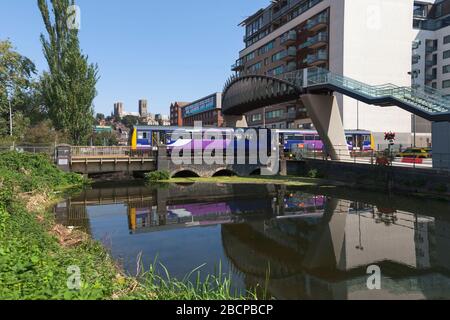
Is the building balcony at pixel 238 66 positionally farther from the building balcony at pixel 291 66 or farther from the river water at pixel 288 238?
the river water at pixel 288 238

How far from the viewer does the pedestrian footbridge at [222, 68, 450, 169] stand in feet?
96.3

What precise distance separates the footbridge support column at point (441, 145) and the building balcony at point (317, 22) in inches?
1795

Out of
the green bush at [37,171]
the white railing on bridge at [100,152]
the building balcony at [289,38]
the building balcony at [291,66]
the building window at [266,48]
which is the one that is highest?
the building window at [266,48]

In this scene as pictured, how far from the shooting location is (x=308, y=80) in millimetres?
Answer: 38406

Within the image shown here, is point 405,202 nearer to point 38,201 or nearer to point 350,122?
point 38,201

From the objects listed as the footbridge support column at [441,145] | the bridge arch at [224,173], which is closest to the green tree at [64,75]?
the bridge arch at [224,173]

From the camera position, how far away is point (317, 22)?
69.9 meters

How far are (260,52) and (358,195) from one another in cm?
7019

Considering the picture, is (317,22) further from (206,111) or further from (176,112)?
(176,112)

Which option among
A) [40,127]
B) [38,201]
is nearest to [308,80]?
[38,201]

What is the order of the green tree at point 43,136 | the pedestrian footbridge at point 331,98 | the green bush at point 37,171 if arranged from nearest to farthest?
the green bush at point 37,171
the pedestrian footbridge at point 331,98
the green tree at point 43,136

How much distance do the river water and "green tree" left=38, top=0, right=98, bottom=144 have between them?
20583mm

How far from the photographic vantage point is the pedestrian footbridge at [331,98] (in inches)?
1156

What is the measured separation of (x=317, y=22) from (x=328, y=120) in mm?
38686
